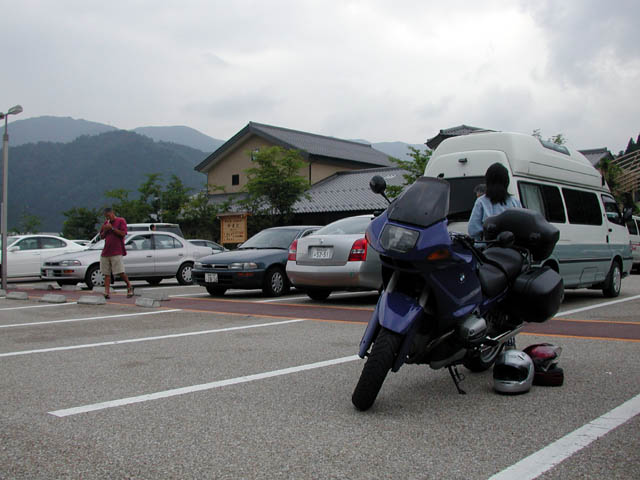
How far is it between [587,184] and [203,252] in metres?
9.92

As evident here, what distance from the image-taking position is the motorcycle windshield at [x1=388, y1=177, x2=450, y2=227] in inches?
155

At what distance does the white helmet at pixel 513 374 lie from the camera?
4430 mm

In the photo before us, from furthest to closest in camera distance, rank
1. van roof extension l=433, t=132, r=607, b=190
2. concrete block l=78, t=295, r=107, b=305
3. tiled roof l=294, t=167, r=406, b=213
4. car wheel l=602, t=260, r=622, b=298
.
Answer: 1. tiled roof l=294, t=167, r=406, b=213
2. car wheel l=602, t=260, r=622, b=298
3. concrete block l=78, t=295, r=107, b=305
4. van roof extension l=433, t=132, r=607, b=190

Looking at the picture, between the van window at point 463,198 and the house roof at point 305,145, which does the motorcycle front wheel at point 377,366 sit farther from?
the house roof at point 305,145

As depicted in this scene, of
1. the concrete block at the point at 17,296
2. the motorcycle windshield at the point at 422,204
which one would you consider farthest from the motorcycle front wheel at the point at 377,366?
the concrete block at the point at 17,296

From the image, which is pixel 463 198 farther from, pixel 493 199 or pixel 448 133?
pixel 448 133

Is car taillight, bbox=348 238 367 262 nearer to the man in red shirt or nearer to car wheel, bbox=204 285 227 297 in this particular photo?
car wheel, bbox=204 285 227 297

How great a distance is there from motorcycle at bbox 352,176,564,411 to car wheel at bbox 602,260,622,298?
736 centimetres

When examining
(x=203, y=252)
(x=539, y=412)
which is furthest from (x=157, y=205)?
(x=539, y=412)

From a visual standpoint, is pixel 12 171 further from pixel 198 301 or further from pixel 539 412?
pixel 539 412

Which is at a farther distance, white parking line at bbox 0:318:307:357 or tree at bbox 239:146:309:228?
Answer: tree at bbox 239:146:309:228

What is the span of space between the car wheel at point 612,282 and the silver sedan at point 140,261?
9954mm

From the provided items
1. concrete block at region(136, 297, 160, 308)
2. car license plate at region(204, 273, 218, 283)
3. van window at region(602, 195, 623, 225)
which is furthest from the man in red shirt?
van window at region(602, 195, 623, 225)

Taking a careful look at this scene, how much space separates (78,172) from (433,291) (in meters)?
107
